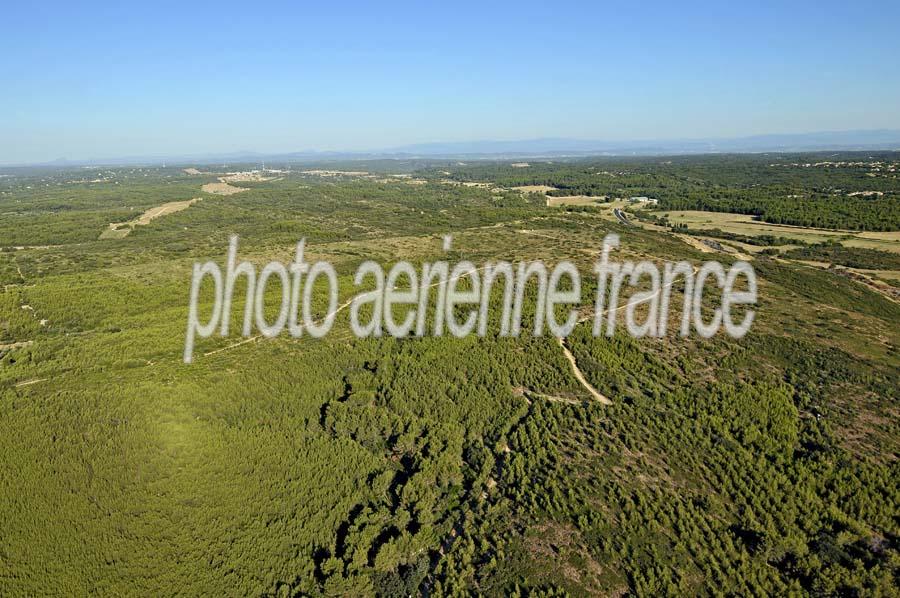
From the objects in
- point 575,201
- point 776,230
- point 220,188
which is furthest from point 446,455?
point 220,188

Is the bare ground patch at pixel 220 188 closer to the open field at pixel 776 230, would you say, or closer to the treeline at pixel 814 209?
the treeline at pixel 814 209

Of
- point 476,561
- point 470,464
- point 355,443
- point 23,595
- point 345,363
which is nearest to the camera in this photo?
point 23,595

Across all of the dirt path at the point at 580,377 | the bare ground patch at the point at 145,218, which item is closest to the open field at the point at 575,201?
the dirt path at the point at 580,377

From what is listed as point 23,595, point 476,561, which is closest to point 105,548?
point 23,595

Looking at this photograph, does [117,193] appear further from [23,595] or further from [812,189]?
[812,189]

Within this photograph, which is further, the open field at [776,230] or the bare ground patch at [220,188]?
the bare ground patch at [220,188]

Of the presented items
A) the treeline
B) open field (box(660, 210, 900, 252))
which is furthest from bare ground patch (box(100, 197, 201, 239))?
the treeline

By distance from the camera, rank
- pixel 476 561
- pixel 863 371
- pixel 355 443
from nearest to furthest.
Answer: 1. pixel 476 561
2. pixel 355 443
3. pixel 863 371

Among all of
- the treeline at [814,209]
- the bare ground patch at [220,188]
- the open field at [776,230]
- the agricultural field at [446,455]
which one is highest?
the bare ground patch at [220,188]

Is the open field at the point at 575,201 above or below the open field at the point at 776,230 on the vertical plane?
above
